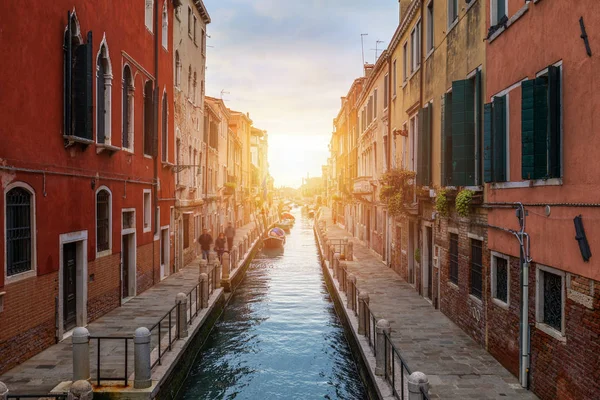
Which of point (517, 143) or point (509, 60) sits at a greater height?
point (509, 60)

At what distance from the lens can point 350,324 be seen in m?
12.6

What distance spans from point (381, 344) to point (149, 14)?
12.8 m

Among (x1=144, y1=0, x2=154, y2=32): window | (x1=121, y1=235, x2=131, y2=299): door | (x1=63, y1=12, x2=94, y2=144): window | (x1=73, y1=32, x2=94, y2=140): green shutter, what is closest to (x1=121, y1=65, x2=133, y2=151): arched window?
(x1=144, y1=0, x2=154, y2=32): window

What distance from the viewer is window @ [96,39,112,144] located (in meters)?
11.9

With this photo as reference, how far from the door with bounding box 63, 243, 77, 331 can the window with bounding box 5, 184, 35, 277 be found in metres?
1.61

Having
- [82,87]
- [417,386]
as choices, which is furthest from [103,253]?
[417,386]

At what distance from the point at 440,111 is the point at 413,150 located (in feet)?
12.3

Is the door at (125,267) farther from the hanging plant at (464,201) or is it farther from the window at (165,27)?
the hanging plant at (464,201)

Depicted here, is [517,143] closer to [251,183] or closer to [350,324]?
[350,324]

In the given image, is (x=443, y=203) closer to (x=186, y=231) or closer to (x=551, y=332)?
(x=551, y=332)

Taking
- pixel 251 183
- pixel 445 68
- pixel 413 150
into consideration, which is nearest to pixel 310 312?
pixel 413 150

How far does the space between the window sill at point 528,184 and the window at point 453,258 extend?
307 cm

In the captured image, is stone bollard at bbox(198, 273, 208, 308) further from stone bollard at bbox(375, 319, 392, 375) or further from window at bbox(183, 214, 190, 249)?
window at bbox(183, 214, 190, 249)

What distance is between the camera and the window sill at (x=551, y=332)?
684 cm
